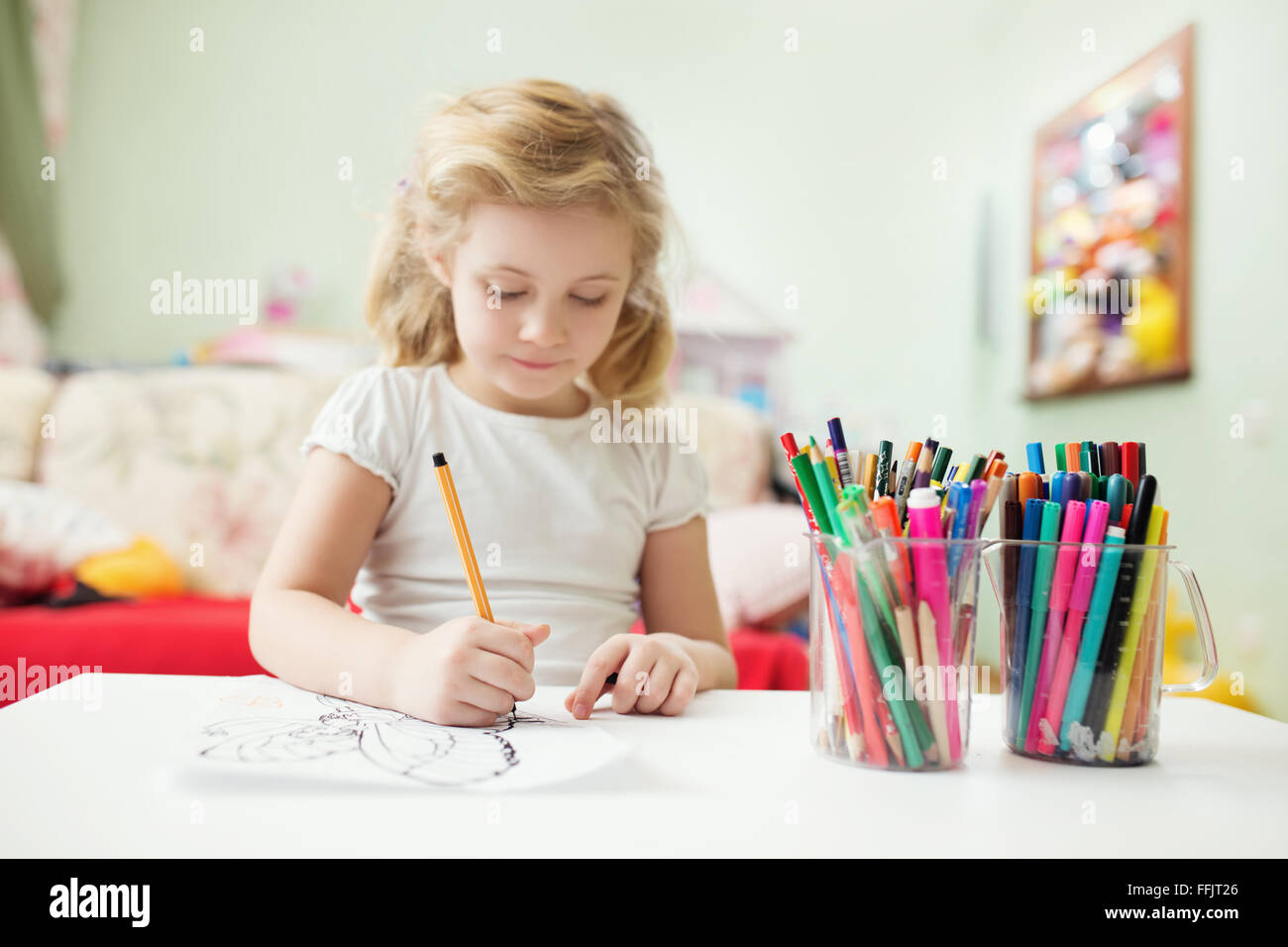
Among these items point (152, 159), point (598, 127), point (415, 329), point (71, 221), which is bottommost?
point (415, 329)

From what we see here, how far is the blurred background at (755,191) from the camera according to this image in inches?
87.0

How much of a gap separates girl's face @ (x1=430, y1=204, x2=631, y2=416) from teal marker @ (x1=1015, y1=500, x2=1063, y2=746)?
40 cm

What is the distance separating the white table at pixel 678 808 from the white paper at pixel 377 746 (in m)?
0.01

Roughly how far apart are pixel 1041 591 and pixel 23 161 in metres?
3.11

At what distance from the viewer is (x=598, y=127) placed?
2.76 ft

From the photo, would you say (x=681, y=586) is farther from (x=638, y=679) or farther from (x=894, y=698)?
(x=894, y=698)

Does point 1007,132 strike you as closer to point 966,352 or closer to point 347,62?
point 966,352

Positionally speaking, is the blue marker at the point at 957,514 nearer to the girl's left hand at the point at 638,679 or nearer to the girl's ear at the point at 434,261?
the girl's left hand at the point at 638,679

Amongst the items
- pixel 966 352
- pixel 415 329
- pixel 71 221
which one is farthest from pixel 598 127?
pixel 71 221

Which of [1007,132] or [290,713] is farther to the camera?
[1007,132]

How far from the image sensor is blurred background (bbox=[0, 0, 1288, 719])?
221cm

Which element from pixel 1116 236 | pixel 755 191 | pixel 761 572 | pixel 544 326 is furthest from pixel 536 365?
pixel 755 191

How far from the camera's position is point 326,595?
74cm
